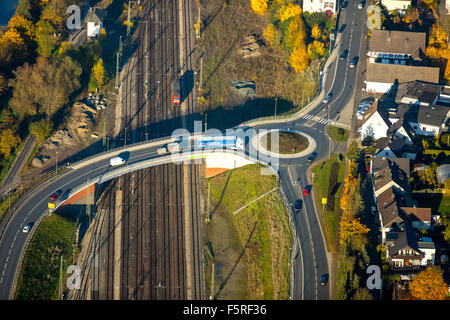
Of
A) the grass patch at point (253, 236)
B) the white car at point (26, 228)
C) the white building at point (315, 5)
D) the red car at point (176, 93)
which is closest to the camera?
the grass patch at point (253, 236)

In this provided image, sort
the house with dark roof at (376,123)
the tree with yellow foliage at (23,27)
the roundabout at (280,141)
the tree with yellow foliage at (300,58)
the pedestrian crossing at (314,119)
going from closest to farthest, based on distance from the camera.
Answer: the house with dark roof at (376,123) → the roundabout at (280,141) → the pedestrian crossing at (314,119) → the tree with yellow foliage at (300,58) → the tree with yellow foliage at (23,27)

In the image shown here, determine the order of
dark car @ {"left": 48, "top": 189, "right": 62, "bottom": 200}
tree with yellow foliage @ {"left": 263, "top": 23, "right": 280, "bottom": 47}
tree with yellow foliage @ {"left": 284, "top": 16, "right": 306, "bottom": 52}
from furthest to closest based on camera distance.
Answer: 1. tree with yellow foliage @ {"left": 263, "top": 23, "right": 280, "bottom": 47}
2. tree with yellow foliage @ {"left": 284, "top": 16, "right": 306, "bottom": 52}
3. dark car @ {"left": 48, "top": 189, "right": 62, "bottom": 200}

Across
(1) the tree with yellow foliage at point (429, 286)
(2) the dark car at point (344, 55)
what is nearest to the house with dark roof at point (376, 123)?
(2) the dark car at point (344, 55)

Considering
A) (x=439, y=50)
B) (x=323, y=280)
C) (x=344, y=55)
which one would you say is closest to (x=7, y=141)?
(x=323, y=280)

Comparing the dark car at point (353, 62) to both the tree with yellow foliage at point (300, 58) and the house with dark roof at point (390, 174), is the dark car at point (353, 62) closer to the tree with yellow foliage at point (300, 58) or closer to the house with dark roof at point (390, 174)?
the tree with yellow foliage at point (300, 58)

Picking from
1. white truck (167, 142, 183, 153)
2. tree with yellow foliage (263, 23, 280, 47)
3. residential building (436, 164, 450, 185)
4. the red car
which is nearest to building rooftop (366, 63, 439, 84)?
tree with yellow foliage (263, 23, 280, 47)

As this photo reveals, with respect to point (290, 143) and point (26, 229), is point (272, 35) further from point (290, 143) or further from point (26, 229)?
point (26, 229)

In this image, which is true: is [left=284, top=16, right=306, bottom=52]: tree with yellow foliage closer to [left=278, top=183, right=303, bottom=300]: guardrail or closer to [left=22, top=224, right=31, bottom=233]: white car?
[left=278, top=183, right=303, bottom=300]: guardrail
